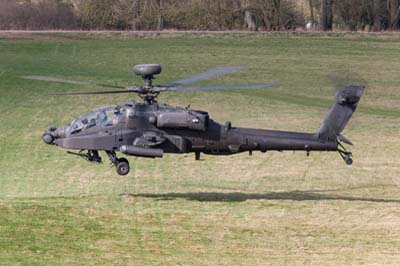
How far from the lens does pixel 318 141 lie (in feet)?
70.4

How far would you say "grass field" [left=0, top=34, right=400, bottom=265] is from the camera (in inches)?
678

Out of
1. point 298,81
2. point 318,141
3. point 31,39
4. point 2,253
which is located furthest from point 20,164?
point 31,39

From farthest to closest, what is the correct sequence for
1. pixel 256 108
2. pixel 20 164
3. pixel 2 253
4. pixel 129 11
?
pixel 129 11 → pixel 256 108 → pixel 20 164 → pixel 2 253

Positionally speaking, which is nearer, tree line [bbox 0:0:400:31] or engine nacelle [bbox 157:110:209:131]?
engine nacelle [bbox 157:110:209:131]

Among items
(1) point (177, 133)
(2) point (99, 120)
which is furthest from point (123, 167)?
Result: (1) point (177, 133)

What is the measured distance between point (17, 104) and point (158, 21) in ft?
110

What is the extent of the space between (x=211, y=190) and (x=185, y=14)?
48.0m

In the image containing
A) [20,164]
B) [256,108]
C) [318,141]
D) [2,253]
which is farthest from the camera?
[256,108]

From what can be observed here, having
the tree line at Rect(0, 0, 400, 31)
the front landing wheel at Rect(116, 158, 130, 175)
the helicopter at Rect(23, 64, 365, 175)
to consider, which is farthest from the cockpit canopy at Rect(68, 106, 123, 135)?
the tree line at Rect(0, 0, 400, 31)

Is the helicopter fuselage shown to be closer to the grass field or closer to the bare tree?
the grass field

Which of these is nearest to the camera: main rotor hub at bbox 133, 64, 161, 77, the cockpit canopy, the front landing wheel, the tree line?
main rotor hub at bbox 133, 64, 161, 77

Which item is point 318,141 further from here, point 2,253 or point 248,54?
point 248,54

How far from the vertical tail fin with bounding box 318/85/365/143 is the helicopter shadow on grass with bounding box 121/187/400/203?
1896 mm

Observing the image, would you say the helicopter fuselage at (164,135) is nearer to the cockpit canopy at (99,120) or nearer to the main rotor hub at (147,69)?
the cockpit canopy at (99,120)
